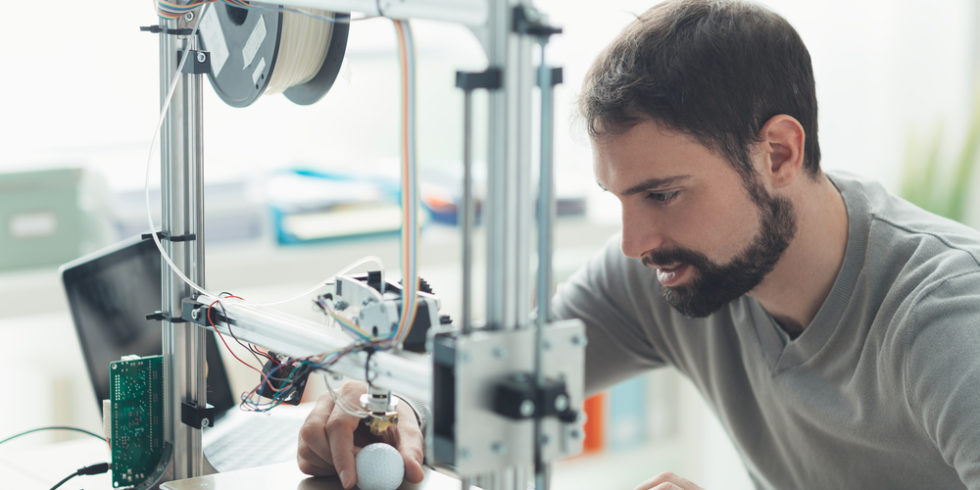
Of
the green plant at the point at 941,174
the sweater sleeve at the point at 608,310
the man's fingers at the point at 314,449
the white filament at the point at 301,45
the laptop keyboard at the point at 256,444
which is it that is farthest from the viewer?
the green plant at the point at 941,174

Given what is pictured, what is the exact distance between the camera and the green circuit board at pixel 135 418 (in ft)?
4.03

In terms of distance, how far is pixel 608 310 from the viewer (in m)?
1.70

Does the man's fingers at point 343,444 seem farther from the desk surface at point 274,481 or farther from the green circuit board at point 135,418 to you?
the green circuit board at point 135,418

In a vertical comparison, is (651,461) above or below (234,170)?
below

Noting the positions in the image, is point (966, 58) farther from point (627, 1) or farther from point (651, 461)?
point (651, 461)

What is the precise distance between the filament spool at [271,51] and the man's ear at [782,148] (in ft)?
1.90

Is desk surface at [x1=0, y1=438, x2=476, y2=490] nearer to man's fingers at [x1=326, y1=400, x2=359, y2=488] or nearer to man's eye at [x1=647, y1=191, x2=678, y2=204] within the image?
man's fingers at [x1=326, y1=400, x2=359, y2=488]

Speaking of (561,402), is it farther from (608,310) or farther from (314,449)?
(608,310)

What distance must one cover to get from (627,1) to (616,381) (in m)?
1.20

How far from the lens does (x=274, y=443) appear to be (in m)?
1.38

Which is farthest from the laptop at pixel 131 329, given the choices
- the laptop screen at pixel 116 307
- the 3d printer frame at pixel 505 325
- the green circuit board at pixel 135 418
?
the 3d printer frame at pixel 505 325

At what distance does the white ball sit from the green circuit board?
0.28m

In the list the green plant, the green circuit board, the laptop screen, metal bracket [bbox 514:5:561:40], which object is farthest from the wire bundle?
the green plant

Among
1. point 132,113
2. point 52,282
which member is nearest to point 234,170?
point 132,113
